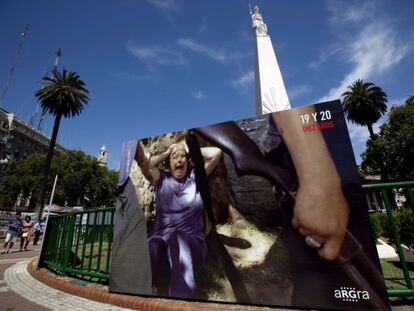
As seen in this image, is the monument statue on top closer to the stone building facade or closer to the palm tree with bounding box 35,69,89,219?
the palm tree with bounding box 35,69,89,219

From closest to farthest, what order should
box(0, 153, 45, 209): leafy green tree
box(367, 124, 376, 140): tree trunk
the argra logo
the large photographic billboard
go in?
the argra logo
the large photographic billboard
box(367, 124, 376, 140): tree trunk
box(0, 153, 45, 209): leafy green tree

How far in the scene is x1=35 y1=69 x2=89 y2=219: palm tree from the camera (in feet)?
96.4

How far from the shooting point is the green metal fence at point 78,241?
6.27 metres

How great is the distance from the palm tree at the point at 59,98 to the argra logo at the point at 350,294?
31467 mm

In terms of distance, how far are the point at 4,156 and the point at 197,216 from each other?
67.1 meters

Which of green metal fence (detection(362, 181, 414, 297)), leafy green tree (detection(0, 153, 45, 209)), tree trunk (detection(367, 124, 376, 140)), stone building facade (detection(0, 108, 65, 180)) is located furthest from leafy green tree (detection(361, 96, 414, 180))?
stone building facade (detection(0, 108, 65, 180))

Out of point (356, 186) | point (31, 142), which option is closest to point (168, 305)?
point (356, 186)

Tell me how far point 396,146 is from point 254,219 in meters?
27.3

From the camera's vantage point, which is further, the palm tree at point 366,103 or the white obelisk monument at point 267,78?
the palm tree at point 366,103

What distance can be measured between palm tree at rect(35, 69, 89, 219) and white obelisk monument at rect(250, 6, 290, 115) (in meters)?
22.3

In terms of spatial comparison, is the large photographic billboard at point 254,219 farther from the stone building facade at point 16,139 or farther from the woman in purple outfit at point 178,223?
the stone building facade at point 16,139

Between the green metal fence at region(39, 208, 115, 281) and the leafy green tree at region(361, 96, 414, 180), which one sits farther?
the leafy green tree at region(361, 96, 414, 180)

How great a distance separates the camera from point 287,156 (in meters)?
4.10

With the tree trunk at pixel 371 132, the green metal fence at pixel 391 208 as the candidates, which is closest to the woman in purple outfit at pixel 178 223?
the green metal fence at pixel 391 208
